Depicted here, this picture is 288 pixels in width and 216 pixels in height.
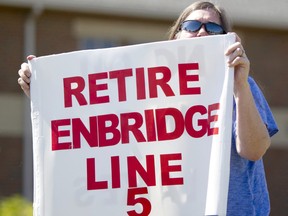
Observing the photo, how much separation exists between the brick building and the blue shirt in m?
12.9

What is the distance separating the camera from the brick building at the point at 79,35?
16734 millimetres

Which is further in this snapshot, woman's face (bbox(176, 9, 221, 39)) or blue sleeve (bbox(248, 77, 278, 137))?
woman's face (bbox(176, 9, 221, 39))

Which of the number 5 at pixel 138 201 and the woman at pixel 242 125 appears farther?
the number 5 at pixel 138 201

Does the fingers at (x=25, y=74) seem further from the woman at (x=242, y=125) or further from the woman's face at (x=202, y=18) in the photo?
the woman's face at (x=202, y=18)

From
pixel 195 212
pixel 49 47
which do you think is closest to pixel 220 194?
pixel 195 212

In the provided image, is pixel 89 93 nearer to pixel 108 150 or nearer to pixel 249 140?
pixel 108 150

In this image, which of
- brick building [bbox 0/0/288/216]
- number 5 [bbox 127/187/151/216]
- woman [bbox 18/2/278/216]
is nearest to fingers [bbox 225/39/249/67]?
woman [bbox 18/2/278/216]

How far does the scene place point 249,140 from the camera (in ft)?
12.2

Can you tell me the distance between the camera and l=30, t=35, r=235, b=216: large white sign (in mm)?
3816

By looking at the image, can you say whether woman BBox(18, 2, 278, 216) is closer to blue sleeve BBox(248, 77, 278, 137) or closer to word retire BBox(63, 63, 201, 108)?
blue sleeve BBox(248, 77, 278, 137)

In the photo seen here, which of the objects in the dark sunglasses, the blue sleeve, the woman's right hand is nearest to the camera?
the blue sleeve

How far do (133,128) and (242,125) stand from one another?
18.8 inches

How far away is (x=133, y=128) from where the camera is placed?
13.0 feet

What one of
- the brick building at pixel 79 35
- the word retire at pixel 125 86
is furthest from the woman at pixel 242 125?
the brick building at pixel 79 35
